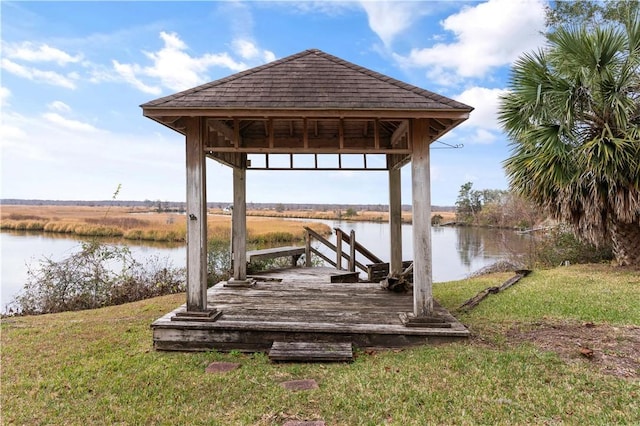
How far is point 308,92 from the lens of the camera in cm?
451

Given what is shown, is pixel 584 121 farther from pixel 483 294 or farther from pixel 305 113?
pixel 305 113

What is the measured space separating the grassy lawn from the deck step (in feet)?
0.38

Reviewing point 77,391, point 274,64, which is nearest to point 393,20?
point 274,64

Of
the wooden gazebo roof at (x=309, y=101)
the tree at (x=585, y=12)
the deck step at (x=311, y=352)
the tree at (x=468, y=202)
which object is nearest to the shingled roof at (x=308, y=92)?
the wooden gazebo roof at (x=309, y=101)

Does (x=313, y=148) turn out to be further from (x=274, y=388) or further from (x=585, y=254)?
(x=585, y=254)

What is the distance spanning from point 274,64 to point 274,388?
4171mm

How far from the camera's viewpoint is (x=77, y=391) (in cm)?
341

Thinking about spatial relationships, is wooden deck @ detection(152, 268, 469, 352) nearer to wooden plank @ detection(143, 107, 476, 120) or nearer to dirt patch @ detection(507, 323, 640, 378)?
dirt patch @ detection(507, 323, 640, 378)

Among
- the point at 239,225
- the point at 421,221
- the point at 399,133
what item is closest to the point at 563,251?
the point at 399,133

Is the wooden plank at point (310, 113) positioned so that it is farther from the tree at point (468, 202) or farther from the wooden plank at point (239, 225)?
the tree at point (468, 202)

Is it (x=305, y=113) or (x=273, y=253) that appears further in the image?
(x=273, y=253)

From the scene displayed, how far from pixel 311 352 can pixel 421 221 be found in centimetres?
201

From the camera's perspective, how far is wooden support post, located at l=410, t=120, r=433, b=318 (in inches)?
176

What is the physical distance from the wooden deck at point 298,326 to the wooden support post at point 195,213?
23cm
